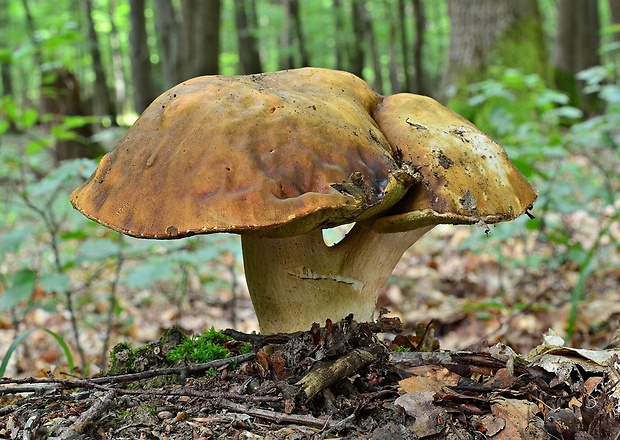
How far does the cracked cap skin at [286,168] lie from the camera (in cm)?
167

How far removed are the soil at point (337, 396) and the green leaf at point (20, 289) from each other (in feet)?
3.48

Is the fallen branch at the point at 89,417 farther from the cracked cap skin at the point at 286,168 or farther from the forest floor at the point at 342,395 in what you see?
the cracked cap skin at the point at 286,168

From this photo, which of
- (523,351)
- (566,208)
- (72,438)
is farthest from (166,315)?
(72,438)

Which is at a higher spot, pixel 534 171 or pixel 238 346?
pixel 534 171

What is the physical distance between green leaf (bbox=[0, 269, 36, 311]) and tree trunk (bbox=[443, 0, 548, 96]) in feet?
20.0

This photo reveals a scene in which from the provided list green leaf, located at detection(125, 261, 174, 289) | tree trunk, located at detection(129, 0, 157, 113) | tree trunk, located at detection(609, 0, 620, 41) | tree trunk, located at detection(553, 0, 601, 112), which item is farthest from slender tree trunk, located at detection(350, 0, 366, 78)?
green leaf, located at detection(125, 261, 174, 289)

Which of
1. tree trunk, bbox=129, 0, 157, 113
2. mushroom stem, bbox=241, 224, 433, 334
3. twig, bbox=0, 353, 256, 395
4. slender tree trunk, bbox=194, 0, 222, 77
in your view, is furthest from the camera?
tree trunk, bbox=129, 0, 157, 113

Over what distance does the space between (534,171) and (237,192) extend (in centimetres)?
291

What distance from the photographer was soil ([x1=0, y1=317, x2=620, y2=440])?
175 centimetres

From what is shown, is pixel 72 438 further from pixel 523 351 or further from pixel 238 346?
pixel 523 351

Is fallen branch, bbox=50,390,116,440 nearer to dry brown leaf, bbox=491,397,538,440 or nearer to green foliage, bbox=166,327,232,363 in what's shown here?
green foliage, bbox=166,327,232,363

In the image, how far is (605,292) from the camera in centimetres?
515

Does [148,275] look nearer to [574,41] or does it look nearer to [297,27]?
[574,41]

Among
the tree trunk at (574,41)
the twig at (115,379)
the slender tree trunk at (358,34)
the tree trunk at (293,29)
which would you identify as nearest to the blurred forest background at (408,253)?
the twig at (115,379)
